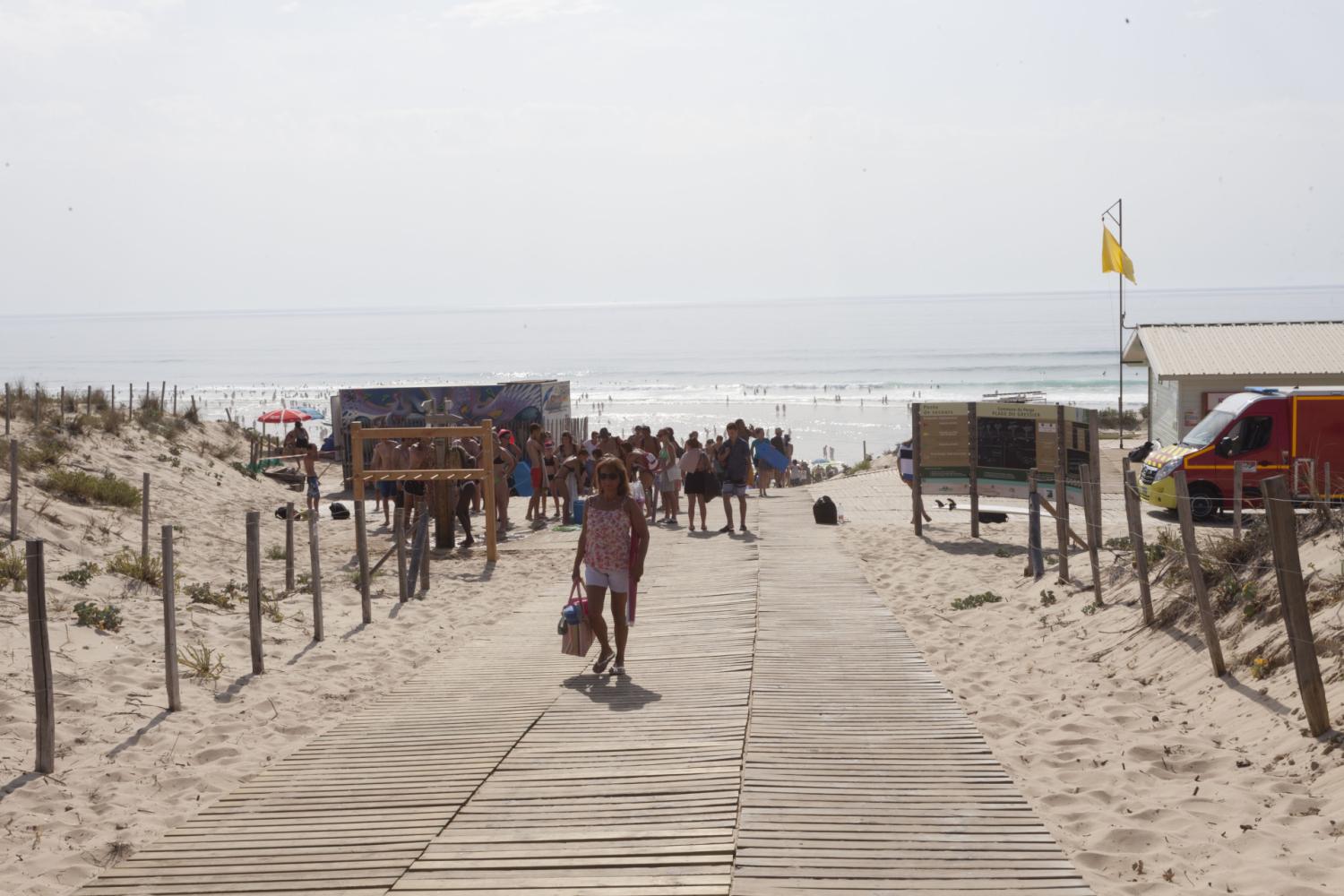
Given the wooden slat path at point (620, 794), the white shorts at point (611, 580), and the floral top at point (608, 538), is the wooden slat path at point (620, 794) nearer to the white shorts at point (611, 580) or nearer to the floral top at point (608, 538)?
the white shorts at point (611, 580)

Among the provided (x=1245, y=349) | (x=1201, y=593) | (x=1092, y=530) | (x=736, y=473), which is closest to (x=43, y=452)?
(x=736, y=473)

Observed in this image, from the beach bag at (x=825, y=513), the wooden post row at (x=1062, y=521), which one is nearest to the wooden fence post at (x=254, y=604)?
the wooden post row at (x=1062, y=521)

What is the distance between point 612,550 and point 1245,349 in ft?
70.4

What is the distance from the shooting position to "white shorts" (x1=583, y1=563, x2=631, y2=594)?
343 inches

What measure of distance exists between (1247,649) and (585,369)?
379 feet

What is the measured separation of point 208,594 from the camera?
11969 millimetres

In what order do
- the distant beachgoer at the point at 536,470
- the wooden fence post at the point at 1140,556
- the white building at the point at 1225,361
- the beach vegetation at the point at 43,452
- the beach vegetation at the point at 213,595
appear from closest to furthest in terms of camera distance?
the wooden fence post at the point at 1140,556 → the beach vegetation at the point at 213,595 → the beach vegetation at the point at 43,452 → the distant beachgoer at the point at 536,470 → the white building at the point at 1225,361

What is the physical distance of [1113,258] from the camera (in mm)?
39812

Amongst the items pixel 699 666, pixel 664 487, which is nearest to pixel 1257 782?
pixel 699 666

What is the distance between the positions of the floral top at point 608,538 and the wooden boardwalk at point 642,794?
0.80 meters

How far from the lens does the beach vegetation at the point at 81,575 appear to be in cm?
1159

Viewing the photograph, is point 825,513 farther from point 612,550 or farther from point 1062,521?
point 612,550

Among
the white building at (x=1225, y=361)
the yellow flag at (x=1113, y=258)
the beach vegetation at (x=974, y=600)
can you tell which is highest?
the yellow flag at (x=1113, y=258)

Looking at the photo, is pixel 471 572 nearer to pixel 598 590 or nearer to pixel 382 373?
pixel 598 590
